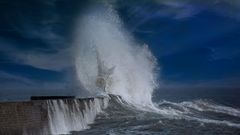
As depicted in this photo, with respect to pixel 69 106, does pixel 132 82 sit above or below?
above

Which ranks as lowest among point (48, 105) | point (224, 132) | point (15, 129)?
point (224, 132)

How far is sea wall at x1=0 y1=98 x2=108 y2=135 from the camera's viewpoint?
1214 cm

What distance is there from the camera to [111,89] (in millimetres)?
35594

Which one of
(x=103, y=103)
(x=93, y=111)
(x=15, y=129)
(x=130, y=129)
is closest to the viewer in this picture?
(x=15, y=129)

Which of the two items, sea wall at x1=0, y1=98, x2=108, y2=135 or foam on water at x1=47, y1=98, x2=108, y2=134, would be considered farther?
foam on water at x1=47, y1=98, x2=108, y2=134

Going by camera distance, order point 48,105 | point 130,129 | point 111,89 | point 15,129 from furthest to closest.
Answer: point 111,89, point 130,129, point 48,105, point 15,129

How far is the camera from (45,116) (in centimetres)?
1429

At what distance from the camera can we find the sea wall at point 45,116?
478 inches

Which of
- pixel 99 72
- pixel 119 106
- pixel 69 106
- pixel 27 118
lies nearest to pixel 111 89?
pixel 99 72

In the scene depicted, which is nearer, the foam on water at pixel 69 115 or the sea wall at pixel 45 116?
the sea wall at pixel 45 116

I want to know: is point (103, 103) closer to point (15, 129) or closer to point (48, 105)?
point (48, 105)

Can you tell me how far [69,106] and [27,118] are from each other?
12.4 ft

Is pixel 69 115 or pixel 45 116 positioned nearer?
pixel 45 116

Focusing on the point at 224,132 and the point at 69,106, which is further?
the point at 69,106
